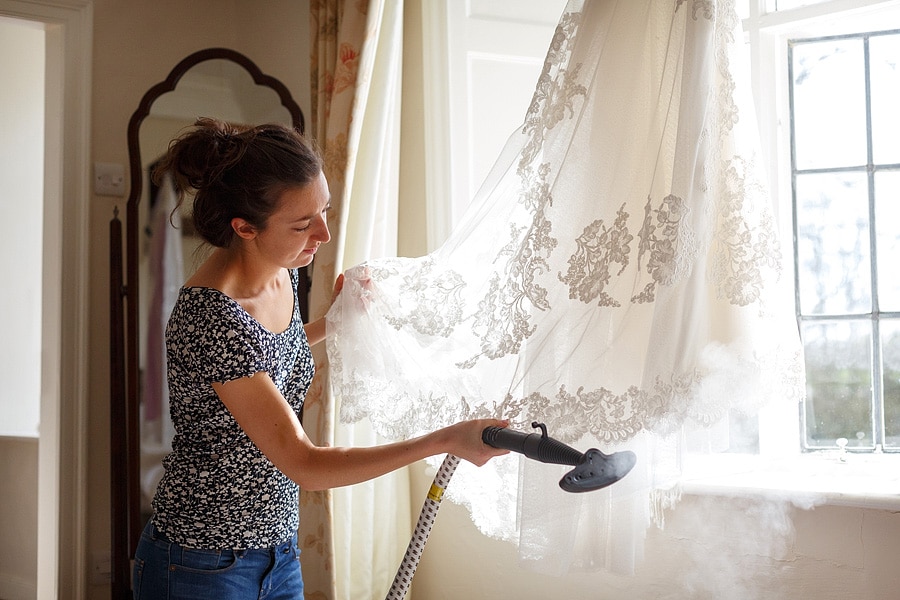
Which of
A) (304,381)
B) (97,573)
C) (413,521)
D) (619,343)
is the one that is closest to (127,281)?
(97,573)

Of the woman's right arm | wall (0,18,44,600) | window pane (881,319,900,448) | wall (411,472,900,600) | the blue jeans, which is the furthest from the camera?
wall (0,18,44,600)

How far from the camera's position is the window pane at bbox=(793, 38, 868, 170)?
2.23m

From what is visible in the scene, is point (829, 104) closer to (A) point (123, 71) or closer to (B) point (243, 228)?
(B) point (243, 228)

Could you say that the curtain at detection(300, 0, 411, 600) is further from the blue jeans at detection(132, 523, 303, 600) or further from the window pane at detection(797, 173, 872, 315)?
the window pane at detection(797, 173, 872, 315)

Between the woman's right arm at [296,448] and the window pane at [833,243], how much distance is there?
1353mm

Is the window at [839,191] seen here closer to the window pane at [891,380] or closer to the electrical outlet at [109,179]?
the window pane at [891,380]

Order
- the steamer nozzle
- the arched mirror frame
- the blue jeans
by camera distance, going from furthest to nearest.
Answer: the arched mirror frame < the blue jeans < the steamer nozzle

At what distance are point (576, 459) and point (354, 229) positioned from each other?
1455 millimetres

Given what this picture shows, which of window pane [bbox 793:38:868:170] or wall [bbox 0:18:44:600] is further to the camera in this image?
wall [bbox 0:18:44:600]

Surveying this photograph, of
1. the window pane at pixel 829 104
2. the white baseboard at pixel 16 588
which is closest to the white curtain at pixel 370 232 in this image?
the window pane at pixel 829 104

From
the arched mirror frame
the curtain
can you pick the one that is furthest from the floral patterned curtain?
the arched mirror frame

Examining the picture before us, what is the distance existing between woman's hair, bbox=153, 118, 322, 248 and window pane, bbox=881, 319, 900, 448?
4.91 ft

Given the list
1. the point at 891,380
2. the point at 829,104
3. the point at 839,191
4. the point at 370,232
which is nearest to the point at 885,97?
the point at 829,104

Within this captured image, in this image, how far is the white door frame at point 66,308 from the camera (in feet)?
9.65
